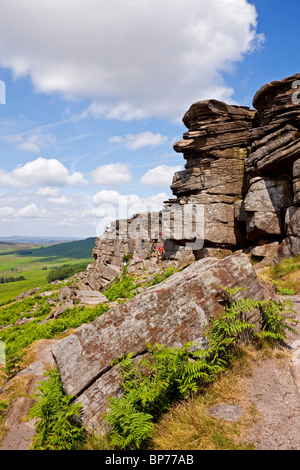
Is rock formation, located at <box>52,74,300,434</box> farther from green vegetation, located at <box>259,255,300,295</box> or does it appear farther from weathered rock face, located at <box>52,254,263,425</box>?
green vegetation, located at <box>259,255,300,295</box>

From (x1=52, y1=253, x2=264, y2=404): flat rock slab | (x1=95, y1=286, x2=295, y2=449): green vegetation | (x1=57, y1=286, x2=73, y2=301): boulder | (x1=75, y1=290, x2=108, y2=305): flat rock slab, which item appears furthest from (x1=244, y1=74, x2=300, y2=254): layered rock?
(x1=57, y1=286, x2=73, y2=301): boulder

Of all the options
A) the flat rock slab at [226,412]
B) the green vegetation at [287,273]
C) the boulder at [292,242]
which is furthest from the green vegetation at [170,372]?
the boulder at [292,242]

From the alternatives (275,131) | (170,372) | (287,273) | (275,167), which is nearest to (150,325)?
(170,372)

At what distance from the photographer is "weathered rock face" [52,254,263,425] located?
684cm

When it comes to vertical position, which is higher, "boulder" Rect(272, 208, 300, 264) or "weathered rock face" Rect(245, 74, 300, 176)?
"weathered rock face" Rect(245, 74, 300, 176)

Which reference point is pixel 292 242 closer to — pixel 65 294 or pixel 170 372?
pixel 170 372

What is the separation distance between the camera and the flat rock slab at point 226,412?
206 inches

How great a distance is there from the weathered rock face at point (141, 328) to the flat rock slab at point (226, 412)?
1.60m

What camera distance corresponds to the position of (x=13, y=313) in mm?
33719

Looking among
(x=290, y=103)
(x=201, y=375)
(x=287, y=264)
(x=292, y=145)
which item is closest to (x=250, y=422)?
(x=201, y=375)

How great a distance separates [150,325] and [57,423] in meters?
3.36

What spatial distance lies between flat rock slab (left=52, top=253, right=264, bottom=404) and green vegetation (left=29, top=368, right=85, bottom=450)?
1.14 ft

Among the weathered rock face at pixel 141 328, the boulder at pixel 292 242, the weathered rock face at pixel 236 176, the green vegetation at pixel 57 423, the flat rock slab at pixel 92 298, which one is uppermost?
the weathered rock face at pixel 236 176

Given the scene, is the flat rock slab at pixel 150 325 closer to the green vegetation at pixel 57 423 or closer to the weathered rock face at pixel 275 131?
the green vegetation at pixel 57 423
